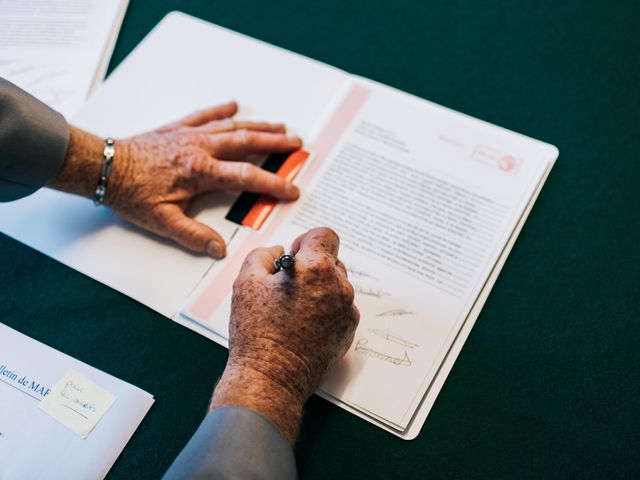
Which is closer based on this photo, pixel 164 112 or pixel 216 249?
pixel 216 249

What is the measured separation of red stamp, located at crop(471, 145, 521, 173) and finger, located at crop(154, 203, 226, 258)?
51cm

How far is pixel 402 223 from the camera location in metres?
1.00

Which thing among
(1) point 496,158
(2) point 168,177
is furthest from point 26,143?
(1) point 496,158

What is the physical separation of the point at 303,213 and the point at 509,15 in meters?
0.73

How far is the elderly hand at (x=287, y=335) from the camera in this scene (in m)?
0.75

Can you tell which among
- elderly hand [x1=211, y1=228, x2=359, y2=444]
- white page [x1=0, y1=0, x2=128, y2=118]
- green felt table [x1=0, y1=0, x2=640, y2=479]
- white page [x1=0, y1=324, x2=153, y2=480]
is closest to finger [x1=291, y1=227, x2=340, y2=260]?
elderly hand [x1=211, y1=228, x2=359, y2=444]

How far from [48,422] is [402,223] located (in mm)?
648

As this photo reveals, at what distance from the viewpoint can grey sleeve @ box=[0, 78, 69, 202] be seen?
879mm
